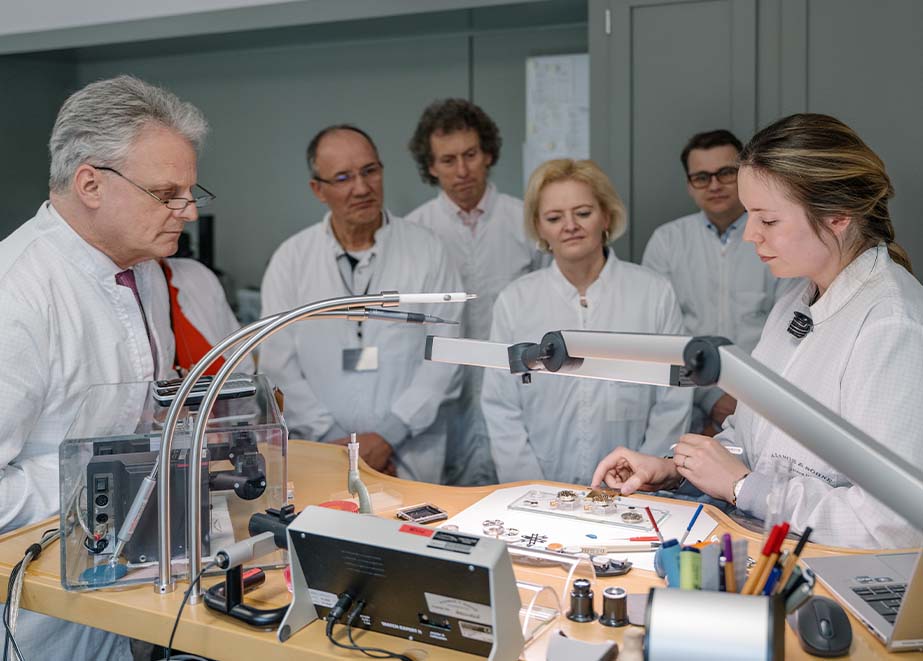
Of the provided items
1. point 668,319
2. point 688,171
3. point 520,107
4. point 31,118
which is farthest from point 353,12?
point 31,118

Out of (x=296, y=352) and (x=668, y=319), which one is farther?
(x=296, y=352)

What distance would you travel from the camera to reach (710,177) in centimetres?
295

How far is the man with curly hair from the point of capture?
3.48 metres

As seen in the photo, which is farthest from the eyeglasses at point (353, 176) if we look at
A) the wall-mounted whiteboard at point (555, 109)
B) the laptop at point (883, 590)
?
the laptop at point (883, 590)

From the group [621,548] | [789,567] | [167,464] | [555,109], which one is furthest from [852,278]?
[555,109]

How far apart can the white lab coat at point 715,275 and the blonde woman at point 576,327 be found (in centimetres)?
35

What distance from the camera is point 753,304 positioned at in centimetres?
307

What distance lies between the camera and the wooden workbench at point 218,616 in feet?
4.33

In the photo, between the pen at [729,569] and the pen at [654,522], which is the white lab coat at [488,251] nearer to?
the pen at [654,522]

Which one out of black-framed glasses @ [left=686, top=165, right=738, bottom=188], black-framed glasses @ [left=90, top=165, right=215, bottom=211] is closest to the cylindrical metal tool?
black-framed glasses @ [left=90, top=165, right=215, bottom=211]

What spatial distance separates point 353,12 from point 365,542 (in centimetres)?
267

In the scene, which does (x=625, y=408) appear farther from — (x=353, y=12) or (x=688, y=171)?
(x=353, y=12)

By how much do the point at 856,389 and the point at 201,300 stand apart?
1722mm

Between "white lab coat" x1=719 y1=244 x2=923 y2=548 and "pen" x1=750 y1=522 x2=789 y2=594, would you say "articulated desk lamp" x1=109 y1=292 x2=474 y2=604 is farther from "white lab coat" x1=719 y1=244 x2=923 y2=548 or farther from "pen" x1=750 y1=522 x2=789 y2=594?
"white lab coat" x1=719 y1=244 x2=923 y2=548
